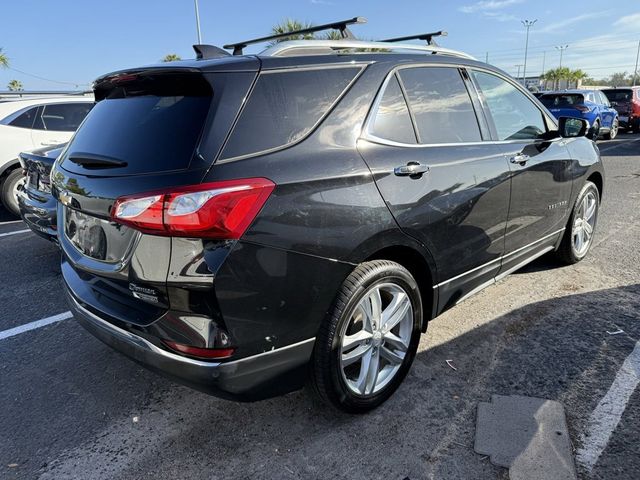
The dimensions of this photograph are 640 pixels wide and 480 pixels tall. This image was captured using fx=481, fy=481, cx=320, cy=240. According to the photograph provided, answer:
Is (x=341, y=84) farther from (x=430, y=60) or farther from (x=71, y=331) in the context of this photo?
(x=71, y=331)

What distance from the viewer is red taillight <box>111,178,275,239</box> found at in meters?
1.87

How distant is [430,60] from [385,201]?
1.15 meters

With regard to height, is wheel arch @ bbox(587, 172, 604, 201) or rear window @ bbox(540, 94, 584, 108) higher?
rear window @ bbox(540, 94, 584, 108)

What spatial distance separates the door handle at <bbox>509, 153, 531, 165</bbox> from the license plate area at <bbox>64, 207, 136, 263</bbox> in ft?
8.42

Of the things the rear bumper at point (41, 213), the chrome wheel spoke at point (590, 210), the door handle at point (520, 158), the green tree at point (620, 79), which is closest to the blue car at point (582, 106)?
the chrome wheel spoke at point (590, 210)

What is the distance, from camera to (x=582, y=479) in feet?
6.90

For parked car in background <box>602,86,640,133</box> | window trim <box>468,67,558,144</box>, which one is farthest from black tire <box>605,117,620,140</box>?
window trim <box>468,67,558,144</box>

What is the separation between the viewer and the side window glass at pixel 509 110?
3.41 metres

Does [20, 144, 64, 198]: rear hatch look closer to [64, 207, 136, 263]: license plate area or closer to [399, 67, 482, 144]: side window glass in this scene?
[64, 207, 136, 263]: license plate area

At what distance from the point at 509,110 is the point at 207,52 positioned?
7.51ft

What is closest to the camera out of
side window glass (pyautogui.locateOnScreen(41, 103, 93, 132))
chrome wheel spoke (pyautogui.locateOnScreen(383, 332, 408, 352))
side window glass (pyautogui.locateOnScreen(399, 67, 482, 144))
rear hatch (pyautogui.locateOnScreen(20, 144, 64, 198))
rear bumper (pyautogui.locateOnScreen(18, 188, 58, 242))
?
chrome wheel spoke (pyautogui.locateOnScreen(383, 332, 408, 352))

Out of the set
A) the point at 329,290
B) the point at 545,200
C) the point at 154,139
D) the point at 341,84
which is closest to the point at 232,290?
the point at 329,290

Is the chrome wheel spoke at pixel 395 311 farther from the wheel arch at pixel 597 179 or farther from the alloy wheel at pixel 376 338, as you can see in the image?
the wheel arch at pixel 597 179

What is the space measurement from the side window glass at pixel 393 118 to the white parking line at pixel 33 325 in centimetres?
291
